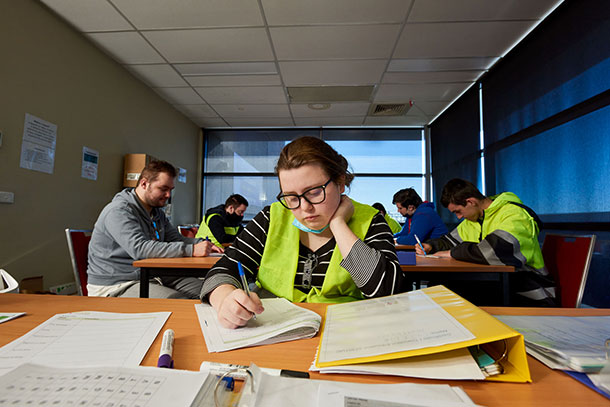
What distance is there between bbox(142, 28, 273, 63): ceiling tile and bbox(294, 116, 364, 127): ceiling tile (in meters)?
2.16

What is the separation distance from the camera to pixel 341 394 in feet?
1.24

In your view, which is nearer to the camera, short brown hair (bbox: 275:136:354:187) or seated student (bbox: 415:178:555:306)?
short brown hair (bbox: 275:136:354:187)

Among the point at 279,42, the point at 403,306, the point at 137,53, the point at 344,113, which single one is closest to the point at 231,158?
the point at 344,113

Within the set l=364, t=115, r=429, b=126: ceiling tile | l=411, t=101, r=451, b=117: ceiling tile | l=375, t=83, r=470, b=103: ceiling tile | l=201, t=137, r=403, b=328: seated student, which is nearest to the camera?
l=201, t=137, r=403, b=328: seated student

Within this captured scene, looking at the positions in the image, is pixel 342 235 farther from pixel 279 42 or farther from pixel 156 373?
pixel 279 42

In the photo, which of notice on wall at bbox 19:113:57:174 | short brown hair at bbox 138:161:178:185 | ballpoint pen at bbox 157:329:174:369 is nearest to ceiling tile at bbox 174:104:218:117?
notice on wall at bbox 19:113:57:174

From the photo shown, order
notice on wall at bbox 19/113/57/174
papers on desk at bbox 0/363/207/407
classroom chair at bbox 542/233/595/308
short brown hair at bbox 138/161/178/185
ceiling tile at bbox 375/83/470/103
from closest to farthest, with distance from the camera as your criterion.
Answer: papers on desk at bbox 0/363/207/407
classroom chair at bbox 542/233/595/308
short brown hair at bbox 138/161/178/185
notice on wall at bbox 19/113/57/174
ceiling tile at bbox 375/83/470/103

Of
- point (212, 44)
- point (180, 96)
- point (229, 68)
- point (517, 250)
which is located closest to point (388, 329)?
point (517, 250)

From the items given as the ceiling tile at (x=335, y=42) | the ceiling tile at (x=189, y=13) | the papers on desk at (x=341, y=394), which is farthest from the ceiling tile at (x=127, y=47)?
the papers on desk at (x=341, y=394)

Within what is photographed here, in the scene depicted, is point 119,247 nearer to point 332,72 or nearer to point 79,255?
point 79,255

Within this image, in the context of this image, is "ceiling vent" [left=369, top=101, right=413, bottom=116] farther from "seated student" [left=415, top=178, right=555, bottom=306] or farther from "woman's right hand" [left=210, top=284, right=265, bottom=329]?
"woman's right hand" [left=210, top=284, right=265, bottom=329]

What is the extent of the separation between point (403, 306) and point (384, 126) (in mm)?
5715

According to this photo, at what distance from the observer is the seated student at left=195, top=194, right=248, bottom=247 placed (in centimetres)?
371

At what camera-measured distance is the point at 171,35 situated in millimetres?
3086
